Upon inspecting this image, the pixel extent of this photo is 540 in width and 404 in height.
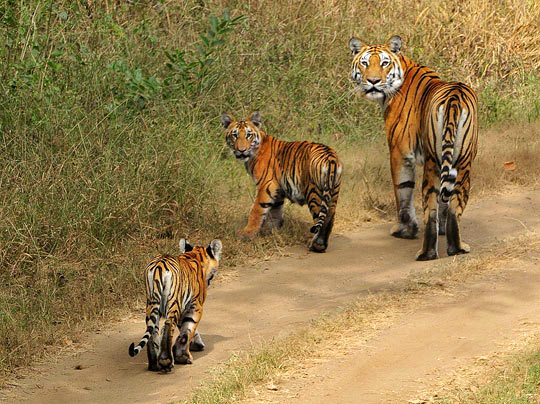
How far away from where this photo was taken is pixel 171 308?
5621mm

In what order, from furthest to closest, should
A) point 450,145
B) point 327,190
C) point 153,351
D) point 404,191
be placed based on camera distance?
point 404,191 → point 327,190 → point 450,145 → point 153,351

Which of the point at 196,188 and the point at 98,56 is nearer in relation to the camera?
the point at 196,188

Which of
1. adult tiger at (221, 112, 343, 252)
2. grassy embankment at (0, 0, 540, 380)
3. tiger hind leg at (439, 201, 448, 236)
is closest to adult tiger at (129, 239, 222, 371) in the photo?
grassy embankment at (0, 0, 540, 380)

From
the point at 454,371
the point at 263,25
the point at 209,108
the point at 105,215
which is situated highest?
the point at 263,25

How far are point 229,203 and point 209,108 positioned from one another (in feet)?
4.89

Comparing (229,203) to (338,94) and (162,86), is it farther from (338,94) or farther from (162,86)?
(338,94)

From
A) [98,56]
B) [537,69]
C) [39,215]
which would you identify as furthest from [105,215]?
[537,69]

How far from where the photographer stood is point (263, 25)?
37.3 feet

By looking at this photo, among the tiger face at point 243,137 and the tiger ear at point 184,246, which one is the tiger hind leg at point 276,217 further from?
the tiger ear at point 184,246

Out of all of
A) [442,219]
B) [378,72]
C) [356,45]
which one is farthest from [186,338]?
[356,45]

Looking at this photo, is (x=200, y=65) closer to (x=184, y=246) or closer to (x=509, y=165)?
(x=509, y=165)

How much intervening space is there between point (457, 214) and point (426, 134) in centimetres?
70

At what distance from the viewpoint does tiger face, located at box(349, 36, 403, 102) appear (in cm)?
846

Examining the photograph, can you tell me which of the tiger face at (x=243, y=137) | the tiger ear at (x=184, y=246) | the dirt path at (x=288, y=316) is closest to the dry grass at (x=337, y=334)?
the dirt path at (x=288, y=316)
